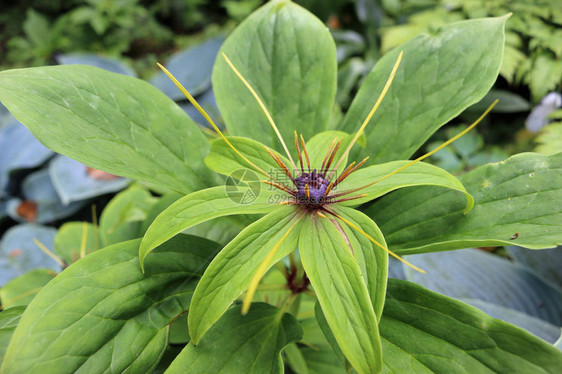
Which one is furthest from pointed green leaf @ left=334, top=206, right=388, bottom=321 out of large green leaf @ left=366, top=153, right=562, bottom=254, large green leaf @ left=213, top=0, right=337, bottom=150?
large green leaf @ left=213, top=0, right=337, bottom=150

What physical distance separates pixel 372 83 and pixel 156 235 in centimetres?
52

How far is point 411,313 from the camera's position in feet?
2.02

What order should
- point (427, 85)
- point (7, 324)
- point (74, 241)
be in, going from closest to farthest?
point (7, 324), point (427, 85), point (74, 241)

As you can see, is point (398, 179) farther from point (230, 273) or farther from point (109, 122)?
point (109, 122)

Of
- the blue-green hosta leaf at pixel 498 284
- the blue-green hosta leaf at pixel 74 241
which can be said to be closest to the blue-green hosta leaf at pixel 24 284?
the blue-green hosta leaf at pixel 74 241

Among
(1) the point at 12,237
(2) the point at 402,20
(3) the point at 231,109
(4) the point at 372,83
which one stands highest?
(2) the point at 402,20

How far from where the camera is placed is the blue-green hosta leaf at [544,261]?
1131 mm

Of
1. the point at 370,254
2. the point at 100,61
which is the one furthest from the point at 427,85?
the point at 100,61

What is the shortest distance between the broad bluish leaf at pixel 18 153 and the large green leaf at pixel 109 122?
1.20 meters

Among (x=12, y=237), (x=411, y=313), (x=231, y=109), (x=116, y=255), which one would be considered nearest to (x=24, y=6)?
(x=12, y=237)

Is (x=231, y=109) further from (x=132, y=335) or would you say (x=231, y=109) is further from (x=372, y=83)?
(x=132, y=335)

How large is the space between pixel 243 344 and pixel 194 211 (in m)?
0.25

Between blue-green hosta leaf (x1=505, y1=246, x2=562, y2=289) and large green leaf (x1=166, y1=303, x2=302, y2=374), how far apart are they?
2.73 feet

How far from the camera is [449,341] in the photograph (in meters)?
0.57
